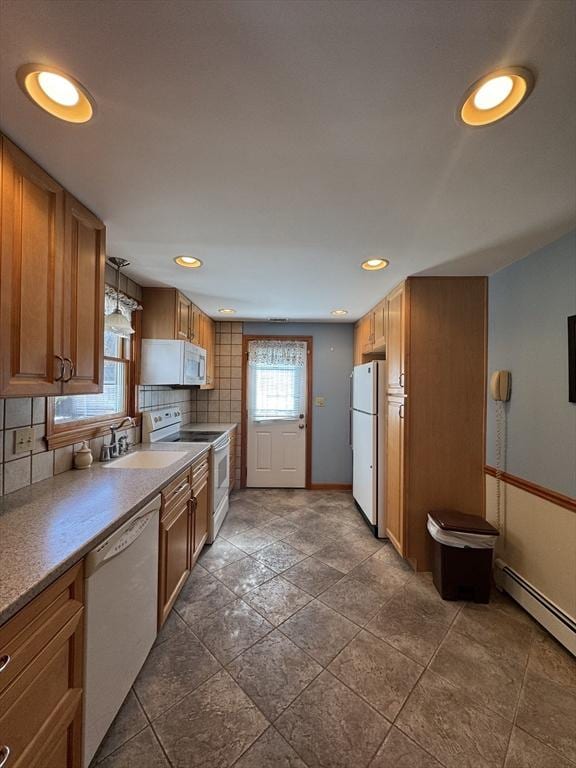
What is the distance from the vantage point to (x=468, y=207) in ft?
4.59

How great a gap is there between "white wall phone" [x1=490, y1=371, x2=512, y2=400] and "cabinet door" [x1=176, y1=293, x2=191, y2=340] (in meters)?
2.56

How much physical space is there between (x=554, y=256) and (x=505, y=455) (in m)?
1.30

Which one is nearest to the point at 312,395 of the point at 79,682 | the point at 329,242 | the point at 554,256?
the point at 329,242

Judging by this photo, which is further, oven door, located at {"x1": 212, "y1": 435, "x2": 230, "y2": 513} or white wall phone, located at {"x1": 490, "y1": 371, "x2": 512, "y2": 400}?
oven door, located at {"x1": 212, "y1": 435, "x2": 230, "y2": 513}

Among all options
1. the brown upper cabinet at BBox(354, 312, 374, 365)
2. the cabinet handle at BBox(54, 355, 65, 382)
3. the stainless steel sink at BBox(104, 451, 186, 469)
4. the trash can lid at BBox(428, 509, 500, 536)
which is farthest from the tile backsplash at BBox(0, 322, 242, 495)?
the trash can lid at BBox(428, 509, 500, 536)

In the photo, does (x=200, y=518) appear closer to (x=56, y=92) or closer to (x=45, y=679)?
(x=45, y=679)

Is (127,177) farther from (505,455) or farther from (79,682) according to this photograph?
(505,455)

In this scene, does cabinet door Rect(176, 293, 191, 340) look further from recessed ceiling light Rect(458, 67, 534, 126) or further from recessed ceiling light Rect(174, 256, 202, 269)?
recessed ceiling light Rect(458, 67, 534, 126)

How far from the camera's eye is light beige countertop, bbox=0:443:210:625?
2.73 feet

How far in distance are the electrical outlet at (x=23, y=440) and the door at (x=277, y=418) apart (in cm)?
274

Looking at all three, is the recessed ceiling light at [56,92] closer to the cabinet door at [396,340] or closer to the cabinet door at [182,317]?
the cabinet door at [182,317]

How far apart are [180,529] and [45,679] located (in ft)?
3.53

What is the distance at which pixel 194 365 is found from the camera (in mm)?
2885

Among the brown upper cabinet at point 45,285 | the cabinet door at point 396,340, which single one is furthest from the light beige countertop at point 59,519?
the cabinet door at point 396,340
